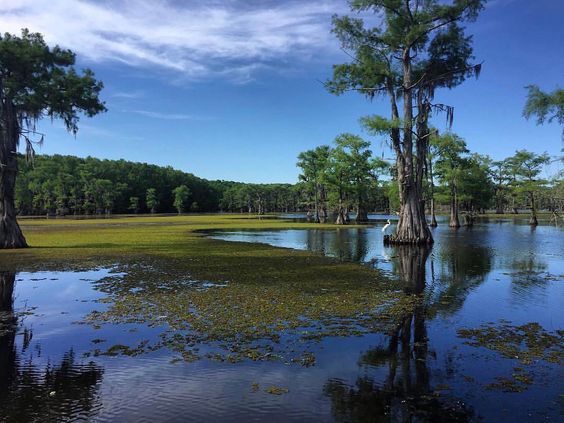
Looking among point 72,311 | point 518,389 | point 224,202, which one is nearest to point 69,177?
point 224,202

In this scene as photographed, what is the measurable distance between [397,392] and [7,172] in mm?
28738

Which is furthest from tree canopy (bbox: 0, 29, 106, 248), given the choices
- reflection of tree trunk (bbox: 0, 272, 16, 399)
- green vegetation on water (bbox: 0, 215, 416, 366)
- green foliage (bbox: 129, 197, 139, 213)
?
green foliage (bbox: 129, 197, 139, 213)

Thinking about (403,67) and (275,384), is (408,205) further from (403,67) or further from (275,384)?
(275,384)

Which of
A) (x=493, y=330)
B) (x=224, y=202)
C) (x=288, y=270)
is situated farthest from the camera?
(x=224, y=202)

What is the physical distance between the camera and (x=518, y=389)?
6398 millimetres

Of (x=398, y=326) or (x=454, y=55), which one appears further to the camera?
(x=454, y=55)

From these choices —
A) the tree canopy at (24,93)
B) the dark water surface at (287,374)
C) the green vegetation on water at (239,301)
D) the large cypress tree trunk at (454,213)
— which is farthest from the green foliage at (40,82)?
the large cypress tree trunk at (454,213)

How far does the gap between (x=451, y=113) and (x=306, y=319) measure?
27.1 metres

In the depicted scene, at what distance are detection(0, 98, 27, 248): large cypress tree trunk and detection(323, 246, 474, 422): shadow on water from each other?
1034 inches

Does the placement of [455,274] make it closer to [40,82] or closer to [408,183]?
[408,183]

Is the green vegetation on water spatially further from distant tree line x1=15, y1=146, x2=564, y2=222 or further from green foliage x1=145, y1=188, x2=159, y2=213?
green foliage x1=145, y1=188, x2=159, y2=213

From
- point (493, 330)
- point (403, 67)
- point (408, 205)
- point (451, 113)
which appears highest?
point (403, 67)

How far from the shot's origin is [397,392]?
6.27 meters

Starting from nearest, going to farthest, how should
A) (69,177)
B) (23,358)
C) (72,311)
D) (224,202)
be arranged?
1. (23,358)
2. (72,311)
3. (69,177)
4. (224,202)
